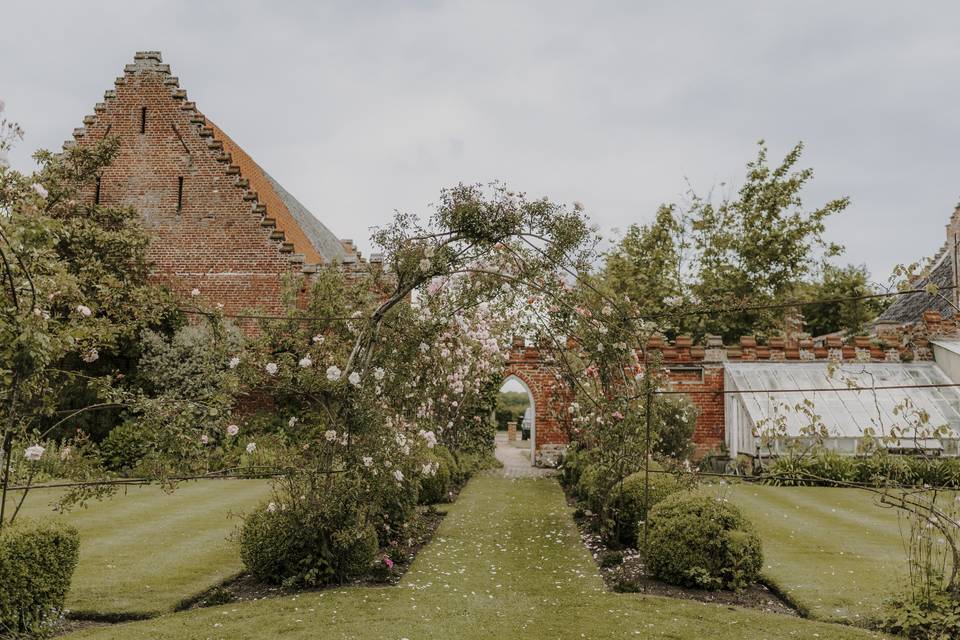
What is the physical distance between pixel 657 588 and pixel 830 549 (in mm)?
2824

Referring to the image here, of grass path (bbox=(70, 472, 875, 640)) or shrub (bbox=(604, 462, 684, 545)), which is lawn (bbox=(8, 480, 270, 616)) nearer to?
grass path (bbox=(70, 472, 875, 640))

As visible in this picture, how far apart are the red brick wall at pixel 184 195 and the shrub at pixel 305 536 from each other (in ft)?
36.6

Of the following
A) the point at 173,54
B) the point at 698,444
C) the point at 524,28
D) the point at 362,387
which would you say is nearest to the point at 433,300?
the point at 362,387

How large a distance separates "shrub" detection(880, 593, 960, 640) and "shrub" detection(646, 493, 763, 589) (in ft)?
4.52

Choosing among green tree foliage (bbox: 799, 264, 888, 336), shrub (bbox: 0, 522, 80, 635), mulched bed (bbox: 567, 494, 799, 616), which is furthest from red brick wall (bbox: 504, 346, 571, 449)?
green tree foliage (bbox: 799, 264, 888, 336)

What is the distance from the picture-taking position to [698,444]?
18906 millimetres

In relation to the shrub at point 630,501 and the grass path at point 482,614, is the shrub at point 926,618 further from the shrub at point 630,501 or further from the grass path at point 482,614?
the shrub at point 630,501

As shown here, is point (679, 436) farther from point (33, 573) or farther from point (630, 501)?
point (33, 573)

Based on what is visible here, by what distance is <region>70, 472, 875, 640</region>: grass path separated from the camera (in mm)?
5898

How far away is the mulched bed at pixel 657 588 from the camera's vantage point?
6.95 metres

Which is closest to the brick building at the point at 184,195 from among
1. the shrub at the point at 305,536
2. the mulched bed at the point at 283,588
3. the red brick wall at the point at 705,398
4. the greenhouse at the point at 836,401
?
the red brick wall at the point at 705,398

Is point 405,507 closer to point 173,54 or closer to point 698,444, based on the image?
point 698,444

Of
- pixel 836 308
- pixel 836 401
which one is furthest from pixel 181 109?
pixel 836 308

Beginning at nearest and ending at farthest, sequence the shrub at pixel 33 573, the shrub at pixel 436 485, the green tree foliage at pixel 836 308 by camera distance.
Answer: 1. the shrub at pixel 33 573
2. the shrub at pixel 436 485
3. the green tree foliage at pixel 836 308
